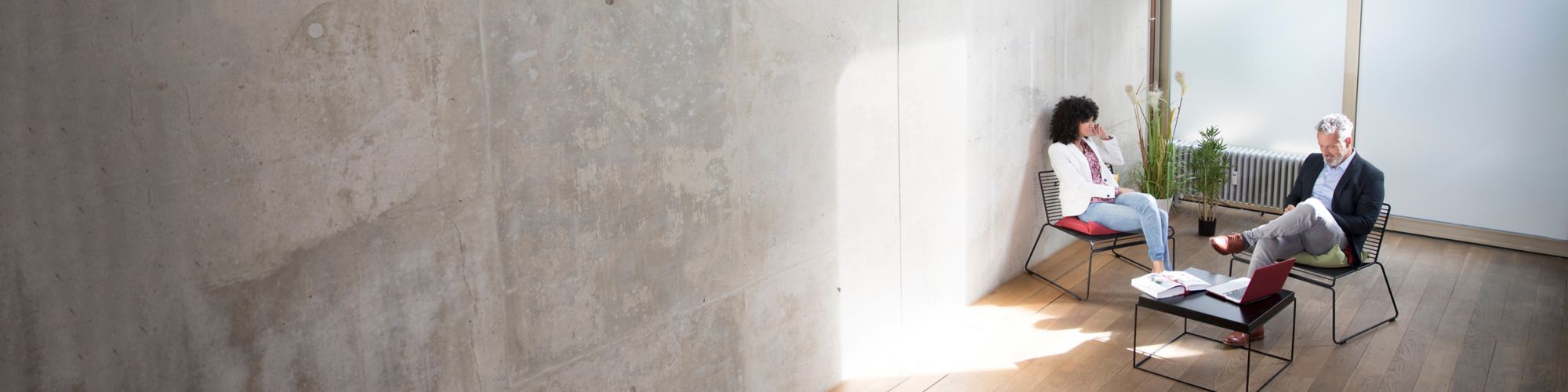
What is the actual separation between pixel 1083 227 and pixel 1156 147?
1.73 meters

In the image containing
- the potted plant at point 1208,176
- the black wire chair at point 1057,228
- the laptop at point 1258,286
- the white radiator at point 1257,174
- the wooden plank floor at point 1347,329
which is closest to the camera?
the laptop at point 1258,286

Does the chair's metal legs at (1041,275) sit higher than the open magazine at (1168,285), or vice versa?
the open magazine at (1168,285)

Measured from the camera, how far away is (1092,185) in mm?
6488

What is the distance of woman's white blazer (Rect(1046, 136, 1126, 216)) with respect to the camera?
255 inches

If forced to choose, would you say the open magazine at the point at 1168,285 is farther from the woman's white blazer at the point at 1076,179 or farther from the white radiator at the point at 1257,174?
the white radiator at the point at 1257,174

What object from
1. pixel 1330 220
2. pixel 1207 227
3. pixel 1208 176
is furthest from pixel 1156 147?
pixel 1330 220

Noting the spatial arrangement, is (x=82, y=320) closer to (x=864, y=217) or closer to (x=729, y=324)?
(x=729, y=324)

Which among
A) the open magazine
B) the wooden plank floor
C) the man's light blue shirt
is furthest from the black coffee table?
the man's light blue shirt

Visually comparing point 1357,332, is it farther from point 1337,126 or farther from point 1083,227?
point 1083,227

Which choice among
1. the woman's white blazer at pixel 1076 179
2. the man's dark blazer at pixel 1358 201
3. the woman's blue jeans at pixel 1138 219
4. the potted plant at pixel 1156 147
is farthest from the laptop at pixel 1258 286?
the potted plant at pixel 1156 147

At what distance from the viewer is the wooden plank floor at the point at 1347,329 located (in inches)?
205

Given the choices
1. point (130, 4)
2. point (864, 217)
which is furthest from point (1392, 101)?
point (130, 4)

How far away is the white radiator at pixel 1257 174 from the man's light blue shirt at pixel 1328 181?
2.14m

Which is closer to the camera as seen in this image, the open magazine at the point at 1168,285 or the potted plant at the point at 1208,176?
the open magazine at the point at 1168,285
